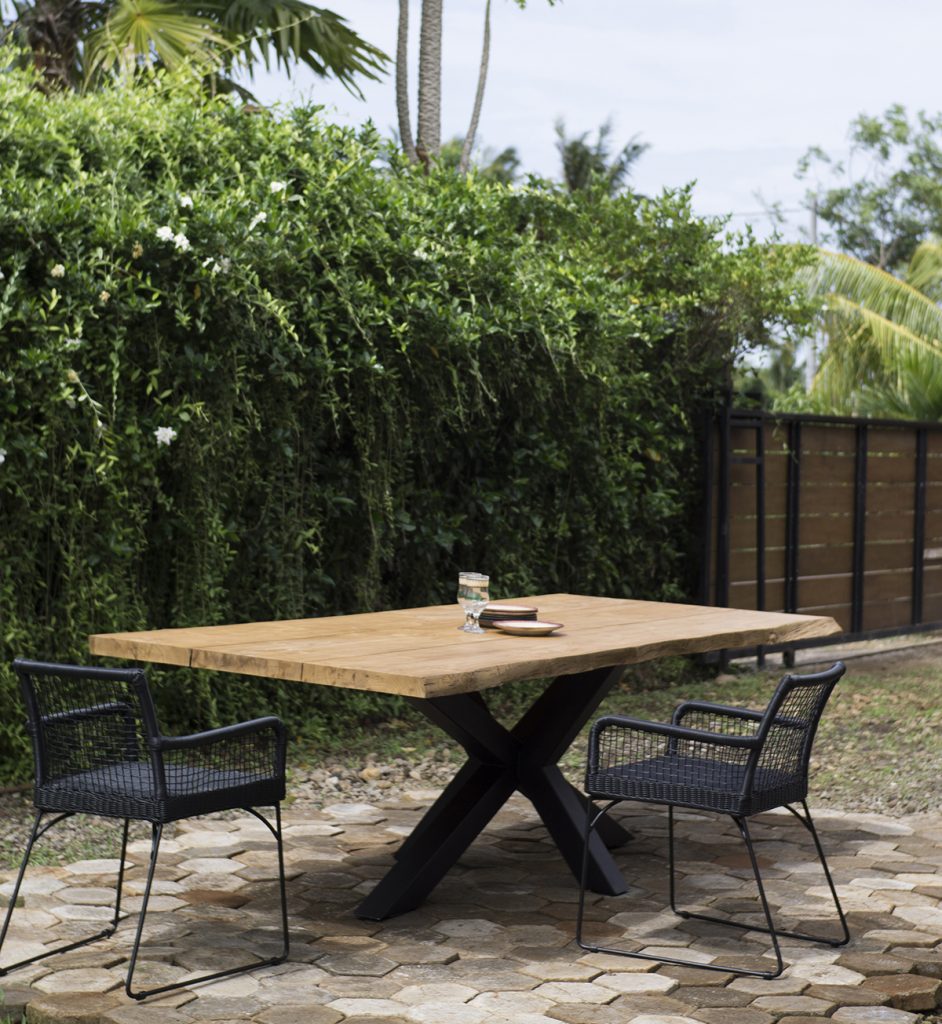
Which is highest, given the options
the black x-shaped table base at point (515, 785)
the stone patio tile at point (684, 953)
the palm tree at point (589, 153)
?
the palm tree at point (589, 153)

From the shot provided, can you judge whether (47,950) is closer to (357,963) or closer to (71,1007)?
(71,1007)

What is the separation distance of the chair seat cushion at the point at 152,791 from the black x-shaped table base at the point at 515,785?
0.82 metres

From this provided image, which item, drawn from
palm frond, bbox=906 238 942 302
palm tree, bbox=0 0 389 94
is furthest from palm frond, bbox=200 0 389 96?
palm frond, bbox=906 238 942 302

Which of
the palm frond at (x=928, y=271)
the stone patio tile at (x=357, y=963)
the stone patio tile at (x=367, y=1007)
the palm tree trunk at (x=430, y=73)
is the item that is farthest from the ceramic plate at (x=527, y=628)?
the palm frond at (x=928, y=271)

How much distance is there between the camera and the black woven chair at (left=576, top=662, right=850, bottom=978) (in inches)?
157

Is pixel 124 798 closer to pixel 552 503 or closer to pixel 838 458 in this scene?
pixel 552 503

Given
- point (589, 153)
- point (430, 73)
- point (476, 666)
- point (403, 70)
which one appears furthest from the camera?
point (589, 153)

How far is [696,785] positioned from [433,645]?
0.93m

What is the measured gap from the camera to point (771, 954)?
412 centimetres

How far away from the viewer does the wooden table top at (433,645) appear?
3791 mm

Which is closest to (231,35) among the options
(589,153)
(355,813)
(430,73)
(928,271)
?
(430,73)

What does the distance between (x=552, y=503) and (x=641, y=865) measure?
3.72 m

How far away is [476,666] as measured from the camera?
12.7ft

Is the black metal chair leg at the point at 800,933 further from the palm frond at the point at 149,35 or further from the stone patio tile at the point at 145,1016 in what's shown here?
the palm frond at the point at 149,35
